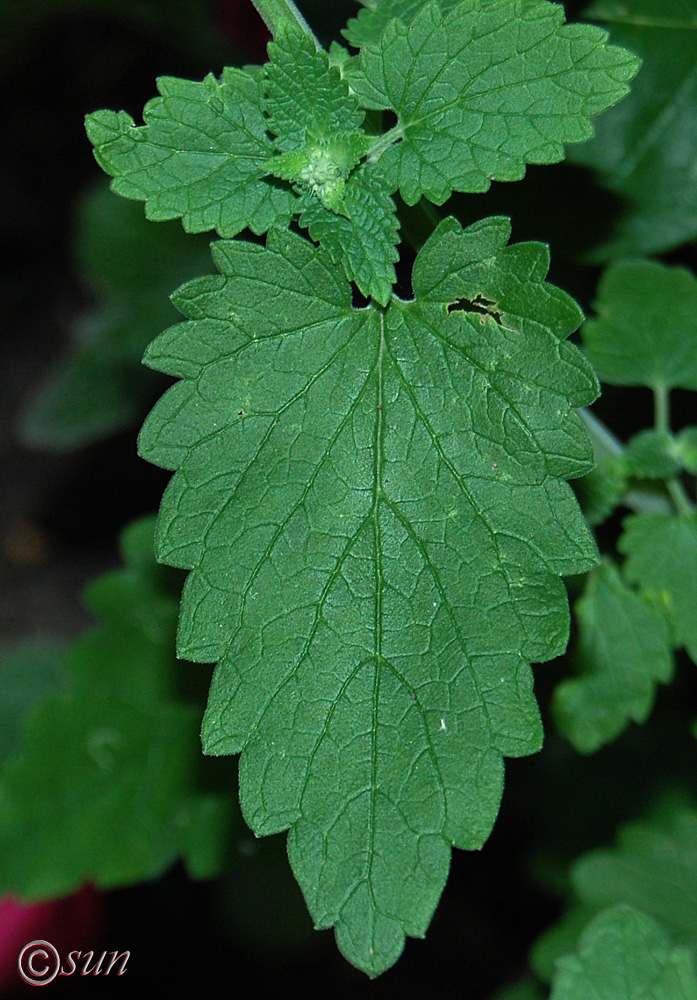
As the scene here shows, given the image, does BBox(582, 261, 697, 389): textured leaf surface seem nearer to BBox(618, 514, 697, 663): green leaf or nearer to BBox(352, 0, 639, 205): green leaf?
BBox(618, 514, 697, 663): green leaf

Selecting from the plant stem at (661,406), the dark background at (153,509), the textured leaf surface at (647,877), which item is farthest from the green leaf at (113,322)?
the textured leaf surface at (647,877)

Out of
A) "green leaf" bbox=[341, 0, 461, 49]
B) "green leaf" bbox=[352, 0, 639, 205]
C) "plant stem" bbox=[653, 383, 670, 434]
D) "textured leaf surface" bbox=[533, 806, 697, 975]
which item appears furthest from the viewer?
"textured leaf surface" bbox=[533, 806, 697, 975]

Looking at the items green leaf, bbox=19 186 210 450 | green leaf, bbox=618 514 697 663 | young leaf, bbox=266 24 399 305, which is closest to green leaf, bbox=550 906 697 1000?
green leaf, bbox=618 514 697 663

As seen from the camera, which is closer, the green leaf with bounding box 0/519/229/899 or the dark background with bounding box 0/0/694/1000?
the green leaf with bounding box 0/519/229/899

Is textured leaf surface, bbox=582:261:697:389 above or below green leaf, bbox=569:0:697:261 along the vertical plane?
below

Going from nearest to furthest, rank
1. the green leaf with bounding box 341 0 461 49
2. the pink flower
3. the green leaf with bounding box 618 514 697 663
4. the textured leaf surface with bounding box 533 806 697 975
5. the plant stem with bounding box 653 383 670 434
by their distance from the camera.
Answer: the green leaf with bounding box 341 0 461 49
the green leaf with bounding box 618 514 697 663
the plant stem with bounding box 653 383 670 434
the textured leaf surface with bounding box 533 806 697 975
the pink flower

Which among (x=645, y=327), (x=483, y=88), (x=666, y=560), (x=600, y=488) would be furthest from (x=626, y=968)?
(x=483, y=88)

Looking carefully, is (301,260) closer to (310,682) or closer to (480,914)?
(310,682)

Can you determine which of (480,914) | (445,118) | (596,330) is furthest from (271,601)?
(480,914)
